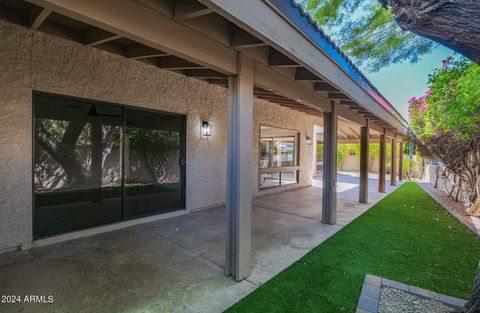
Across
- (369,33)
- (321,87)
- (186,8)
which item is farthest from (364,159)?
(186,8)

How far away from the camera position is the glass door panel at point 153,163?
5.25 metres

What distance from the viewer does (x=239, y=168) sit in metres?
3.04

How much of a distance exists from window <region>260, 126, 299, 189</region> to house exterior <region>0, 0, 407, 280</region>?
93.0 inches

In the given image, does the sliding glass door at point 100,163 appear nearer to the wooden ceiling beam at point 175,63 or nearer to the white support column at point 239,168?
the wooden ceiling beam at point 175,63

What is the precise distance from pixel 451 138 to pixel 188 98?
28.0 feet

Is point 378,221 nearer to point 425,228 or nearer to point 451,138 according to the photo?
point 425,228

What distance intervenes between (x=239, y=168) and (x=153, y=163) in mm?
3421

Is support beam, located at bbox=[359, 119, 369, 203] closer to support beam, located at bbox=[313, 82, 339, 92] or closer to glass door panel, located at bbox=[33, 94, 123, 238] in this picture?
support beam, located at bbox=[313, 82, 339, 92]

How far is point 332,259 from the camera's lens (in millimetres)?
3756

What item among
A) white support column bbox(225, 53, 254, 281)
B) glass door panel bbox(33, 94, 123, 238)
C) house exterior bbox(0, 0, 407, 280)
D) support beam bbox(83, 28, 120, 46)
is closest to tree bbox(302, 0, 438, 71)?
house exterior bbox(0, 0, 407, 280)

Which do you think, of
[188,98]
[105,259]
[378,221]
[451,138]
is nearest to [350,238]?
[378,221]

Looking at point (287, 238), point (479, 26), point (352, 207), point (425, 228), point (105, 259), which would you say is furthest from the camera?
point (352, 207)

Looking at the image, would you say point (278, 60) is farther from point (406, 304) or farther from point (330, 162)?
point (406, 304)

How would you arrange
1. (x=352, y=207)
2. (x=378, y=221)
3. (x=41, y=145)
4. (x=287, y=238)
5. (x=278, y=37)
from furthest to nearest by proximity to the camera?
(x=352, y=207) → (x=378, y=221) → (x=287, y=238) → (x=41, y=145) → (x=278, y=37)
